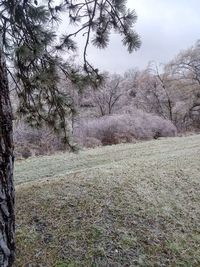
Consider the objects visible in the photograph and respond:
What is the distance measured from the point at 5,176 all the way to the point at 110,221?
54.8 inches

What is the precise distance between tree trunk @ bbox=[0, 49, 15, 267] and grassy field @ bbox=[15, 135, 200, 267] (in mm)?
518

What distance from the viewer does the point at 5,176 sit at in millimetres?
2062

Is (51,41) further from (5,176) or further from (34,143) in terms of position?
(34,143)

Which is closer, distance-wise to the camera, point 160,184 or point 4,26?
point 4,26

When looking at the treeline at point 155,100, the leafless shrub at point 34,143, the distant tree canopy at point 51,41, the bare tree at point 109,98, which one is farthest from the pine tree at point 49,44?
the bare tree at point 109,98

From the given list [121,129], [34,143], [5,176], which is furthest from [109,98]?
[5,176]

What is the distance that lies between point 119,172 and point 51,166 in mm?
2264

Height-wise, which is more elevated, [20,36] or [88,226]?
[20,36]

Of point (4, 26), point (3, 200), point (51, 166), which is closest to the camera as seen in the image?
point (3, 200)

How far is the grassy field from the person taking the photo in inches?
107

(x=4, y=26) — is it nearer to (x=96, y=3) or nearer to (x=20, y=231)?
(x=96, y=3)

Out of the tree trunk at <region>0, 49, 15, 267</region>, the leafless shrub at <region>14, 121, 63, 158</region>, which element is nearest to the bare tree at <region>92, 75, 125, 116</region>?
the leafless shrub at <region>14, 121, 63, 158</region>

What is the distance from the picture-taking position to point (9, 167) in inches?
83.0

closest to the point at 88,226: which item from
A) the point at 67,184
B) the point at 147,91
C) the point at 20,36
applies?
the point at 67,184
